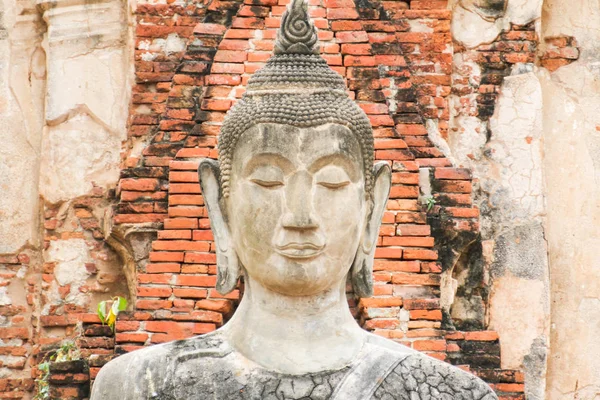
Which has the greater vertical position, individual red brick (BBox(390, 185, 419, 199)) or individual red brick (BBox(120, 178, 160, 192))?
individual red brick (BBox(120, 178, 160, 192))

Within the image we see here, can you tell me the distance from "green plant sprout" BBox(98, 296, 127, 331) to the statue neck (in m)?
3.37

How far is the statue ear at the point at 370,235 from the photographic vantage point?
7609 millimetres

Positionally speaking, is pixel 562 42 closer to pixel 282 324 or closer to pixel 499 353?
pixel 499 353

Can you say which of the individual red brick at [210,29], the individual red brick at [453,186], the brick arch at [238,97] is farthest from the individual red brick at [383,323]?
the individual red brick at [210,29]

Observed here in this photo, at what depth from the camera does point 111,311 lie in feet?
35.9

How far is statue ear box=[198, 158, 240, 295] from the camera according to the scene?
24.9ft

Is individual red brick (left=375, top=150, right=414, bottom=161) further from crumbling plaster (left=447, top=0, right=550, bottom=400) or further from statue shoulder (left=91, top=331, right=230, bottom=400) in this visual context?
statue shoulder (left=91, top=331, right=230, bottom=400)

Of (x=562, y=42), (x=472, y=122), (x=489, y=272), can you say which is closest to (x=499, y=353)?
(x=489, y=272)

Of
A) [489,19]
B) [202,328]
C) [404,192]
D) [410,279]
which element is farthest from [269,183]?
[489,19]

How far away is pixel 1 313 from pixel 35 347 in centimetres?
39

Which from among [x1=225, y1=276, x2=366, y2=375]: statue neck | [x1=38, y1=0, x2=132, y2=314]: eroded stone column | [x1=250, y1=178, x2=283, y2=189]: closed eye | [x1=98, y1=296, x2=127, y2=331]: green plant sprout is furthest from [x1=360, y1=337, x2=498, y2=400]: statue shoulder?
[x1=38, y1=0, x2=132, y2=314]: eroded stone column

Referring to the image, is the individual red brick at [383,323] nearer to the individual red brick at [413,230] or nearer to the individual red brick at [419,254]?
the individual red brick at [419,254]

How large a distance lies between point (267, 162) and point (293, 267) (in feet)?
1.47

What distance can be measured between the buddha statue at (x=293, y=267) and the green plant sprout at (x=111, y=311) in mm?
3352
